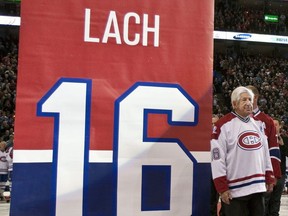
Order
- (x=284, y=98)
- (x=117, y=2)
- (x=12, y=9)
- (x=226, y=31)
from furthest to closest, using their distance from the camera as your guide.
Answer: (x=226, y=31), (x=12, y=9), (x=284, y=98), (x=117, y=2)

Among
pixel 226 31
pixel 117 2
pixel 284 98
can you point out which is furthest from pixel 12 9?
pixel 117 2

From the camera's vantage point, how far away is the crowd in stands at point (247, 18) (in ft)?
79.6

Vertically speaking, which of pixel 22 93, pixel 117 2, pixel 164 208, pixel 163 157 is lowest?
pixel 164 208

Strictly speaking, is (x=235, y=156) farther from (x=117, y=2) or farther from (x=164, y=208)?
(x=117, y=2)

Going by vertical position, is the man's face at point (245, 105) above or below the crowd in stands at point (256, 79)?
below

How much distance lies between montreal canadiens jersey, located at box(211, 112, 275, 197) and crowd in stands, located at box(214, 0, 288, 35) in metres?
21.4

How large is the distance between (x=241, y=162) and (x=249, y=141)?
0.46ft

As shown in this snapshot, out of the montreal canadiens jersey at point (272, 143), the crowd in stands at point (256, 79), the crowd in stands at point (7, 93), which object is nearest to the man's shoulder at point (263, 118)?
the montreal canadiens jersey at point (272, 143)

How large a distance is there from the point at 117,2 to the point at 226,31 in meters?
21.6

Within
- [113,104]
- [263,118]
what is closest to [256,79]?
[263,118]

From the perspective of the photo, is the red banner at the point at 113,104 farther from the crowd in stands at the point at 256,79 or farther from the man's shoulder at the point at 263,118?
the crowd in stands at the point at 256,79

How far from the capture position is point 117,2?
9.09ft

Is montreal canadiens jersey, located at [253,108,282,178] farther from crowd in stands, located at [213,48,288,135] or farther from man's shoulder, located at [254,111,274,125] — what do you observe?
crowd in stands, located at [213,48,288,135]

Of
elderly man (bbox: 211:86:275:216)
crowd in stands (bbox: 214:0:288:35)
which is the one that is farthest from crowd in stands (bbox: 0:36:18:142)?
crowd in stands (bbox: 214:0:288:35)
